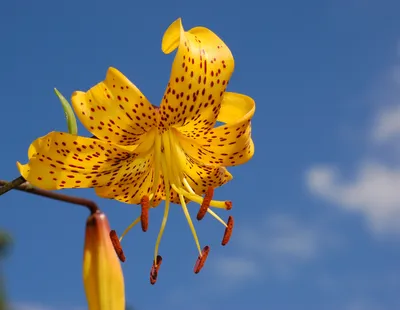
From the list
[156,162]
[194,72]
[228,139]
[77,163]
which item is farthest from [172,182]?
[194,72]

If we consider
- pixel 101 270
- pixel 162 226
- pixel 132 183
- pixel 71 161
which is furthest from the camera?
pixel 132 183

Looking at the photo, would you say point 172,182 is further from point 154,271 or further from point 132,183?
point 154,271

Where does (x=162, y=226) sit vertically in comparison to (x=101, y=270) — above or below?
above

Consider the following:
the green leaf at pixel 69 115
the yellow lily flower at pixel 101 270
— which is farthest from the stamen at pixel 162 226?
the green leaf at pixel 69 115

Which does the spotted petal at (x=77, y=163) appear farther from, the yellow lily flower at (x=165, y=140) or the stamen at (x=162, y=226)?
the stamen at (x=162, y=226)

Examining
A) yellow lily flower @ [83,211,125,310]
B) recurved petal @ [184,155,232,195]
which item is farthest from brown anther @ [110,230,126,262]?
recurved petal @ [184,155,232,195]
